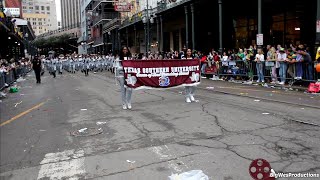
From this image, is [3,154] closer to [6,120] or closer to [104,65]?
[6,120]

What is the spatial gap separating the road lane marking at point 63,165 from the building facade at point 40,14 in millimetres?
→ 174683

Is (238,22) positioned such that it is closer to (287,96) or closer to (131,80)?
(287,96)

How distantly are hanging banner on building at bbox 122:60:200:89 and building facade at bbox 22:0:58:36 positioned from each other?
16992 centimetres

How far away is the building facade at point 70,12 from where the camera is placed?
169 metres

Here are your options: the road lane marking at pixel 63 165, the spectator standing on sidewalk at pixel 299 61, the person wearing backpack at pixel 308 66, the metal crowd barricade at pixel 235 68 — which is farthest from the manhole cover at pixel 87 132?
the metal crowd barricade at pixel 235 68

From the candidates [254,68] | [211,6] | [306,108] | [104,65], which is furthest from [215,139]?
[104,65]

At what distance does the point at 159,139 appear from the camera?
6.82m

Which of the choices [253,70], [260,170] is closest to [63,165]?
[260,170]

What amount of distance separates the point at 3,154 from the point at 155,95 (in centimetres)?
789

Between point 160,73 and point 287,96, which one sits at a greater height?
point 160,73

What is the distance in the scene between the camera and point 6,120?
31.2 ft

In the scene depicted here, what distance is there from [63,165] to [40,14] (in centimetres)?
18878

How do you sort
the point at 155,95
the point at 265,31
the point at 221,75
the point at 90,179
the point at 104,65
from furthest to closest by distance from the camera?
1. the point at 104,65
2. the point at 265,31
3. the point at 221,75
4. the point at 155,95
5. the point at 90,179

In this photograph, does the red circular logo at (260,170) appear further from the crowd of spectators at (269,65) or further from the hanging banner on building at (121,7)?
the hanging banner on building at (121,7)
